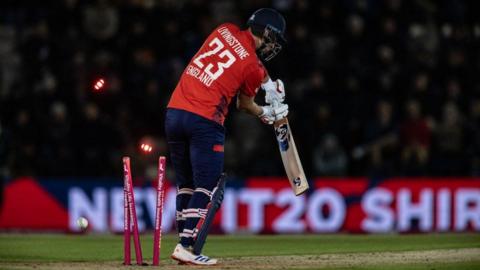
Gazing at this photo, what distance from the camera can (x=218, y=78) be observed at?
10062mm

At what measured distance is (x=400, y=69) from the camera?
19.5m

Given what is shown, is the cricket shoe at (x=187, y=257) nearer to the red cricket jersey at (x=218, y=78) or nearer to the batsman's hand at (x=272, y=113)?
the red cricket jersey at (x=218, y=78)

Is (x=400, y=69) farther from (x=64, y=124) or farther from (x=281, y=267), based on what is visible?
(x=281, y=267)

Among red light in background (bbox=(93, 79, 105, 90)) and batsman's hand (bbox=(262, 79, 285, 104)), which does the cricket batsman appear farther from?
red light in background (bbox=(93, 79, 105, 90))

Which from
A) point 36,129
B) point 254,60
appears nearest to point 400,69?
point 36,129

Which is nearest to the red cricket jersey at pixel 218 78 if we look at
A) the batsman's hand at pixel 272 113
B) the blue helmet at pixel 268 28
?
the blue helmet at pixel 268 28

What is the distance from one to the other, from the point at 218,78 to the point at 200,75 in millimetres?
179

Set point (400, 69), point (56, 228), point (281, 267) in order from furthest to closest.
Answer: point (400, 69)
point (56, 228)
point (281, 267)

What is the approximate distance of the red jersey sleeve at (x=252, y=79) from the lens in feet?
33.0

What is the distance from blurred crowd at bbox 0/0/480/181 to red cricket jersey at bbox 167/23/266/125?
319 inches

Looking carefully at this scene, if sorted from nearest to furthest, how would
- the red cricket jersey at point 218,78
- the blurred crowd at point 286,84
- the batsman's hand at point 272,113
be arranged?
the red cricket jersey at point 218,78 < the batsman's hand at point 272,113 < the blurred crowd at point 286,84

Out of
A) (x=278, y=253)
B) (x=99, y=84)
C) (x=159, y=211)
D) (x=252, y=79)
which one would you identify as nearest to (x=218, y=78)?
(x=252, y=79)

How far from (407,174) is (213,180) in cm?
897

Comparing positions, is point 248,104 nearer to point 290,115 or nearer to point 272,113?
point 272,113
